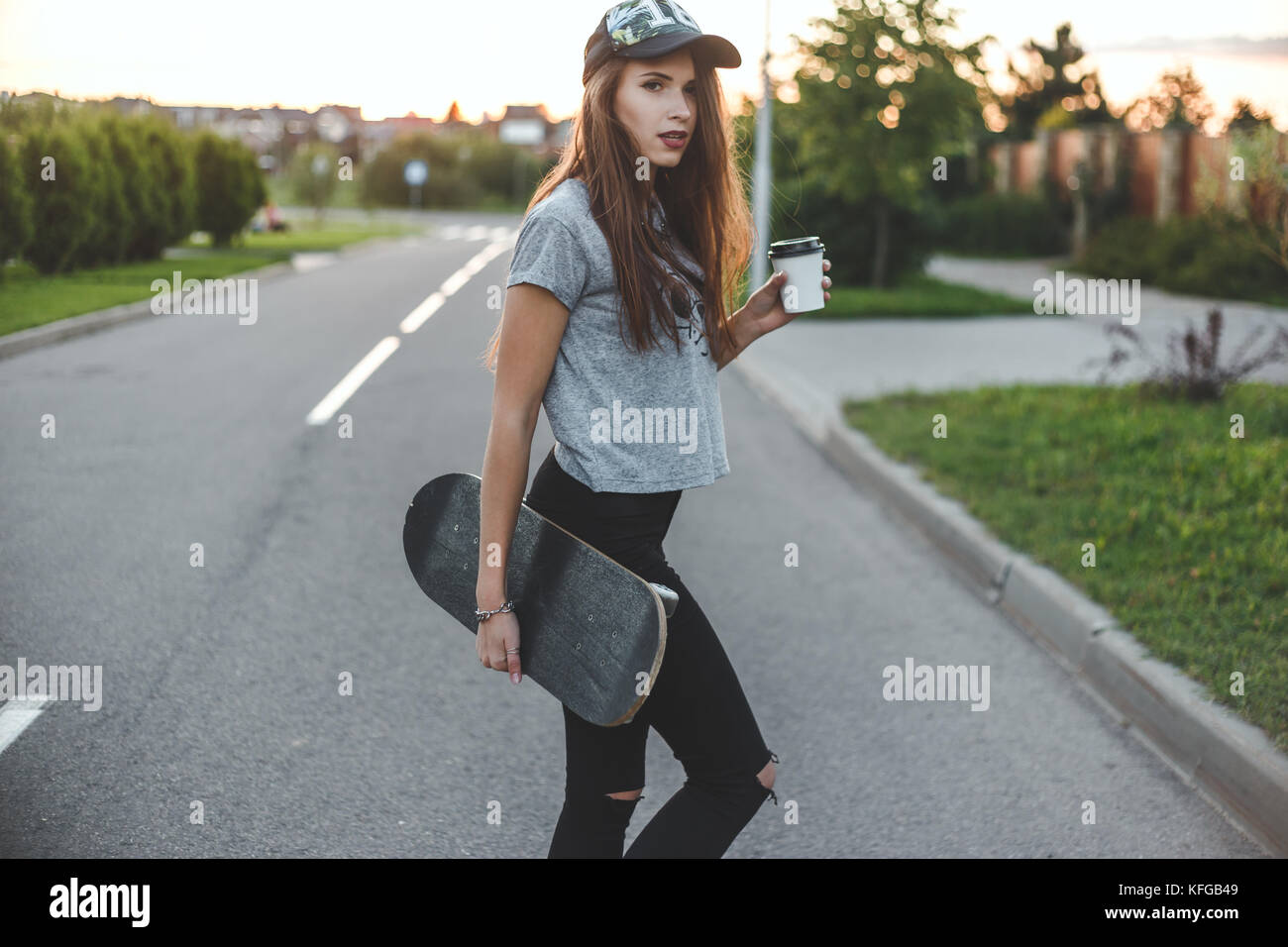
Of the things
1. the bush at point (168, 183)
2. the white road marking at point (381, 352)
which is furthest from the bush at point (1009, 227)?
the bush at point (168, 183)

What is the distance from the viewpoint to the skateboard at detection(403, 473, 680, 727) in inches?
85.4

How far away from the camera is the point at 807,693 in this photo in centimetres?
457

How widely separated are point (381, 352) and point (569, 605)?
11562 millimetres

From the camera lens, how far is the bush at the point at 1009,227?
102 ft

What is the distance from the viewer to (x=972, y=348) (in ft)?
46.5

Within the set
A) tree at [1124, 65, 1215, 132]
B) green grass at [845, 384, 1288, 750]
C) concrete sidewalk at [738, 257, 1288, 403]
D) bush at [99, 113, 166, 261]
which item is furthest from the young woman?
tree at [1124, 65, 1215, 132]

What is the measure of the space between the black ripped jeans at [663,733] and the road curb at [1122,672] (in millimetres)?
1855

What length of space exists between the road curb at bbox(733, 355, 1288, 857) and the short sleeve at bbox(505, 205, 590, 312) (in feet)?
8.17

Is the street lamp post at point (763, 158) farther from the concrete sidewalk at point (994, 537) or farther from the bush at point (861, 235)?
the concrete sidewalk at point (994, 537)

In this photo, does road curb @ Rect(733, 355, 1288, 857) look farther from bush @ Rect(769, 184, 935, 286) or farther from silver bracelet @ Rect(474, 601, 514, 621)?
bush @ Rect(769, 184, 935, 286)

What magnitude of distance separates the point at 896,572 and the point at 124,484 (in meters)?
4.29

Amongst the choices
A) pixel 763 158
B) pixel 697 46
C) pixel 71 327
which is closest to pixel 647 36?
pixel 697 46
